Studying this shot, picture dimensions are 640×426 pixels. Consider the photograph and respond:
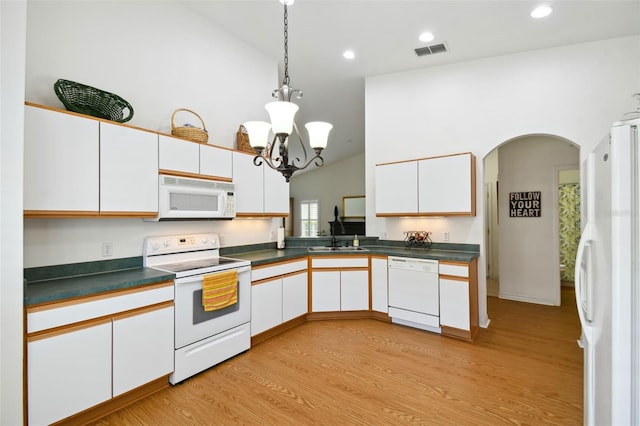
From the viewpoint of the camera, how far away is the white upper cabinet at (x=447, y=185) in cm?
342

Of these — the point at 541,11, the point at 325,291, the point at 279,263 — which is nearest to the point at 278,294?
the point at 279,263

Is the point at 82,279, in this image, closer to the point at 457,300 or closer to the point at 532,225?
the point at 457,300

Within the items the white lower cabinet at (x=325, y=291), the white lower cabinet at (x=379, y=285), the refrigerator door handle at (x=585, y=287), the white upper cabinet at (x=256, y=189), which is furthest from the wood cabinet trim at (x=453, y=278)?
the white upper cabinet at (x=256, y=189)

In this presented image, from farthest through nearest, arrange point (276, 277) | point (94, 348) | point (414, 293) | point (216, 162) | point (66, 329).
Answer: point (414, 293) → point (276, 277) → point (216, 162) → point (94, 348) → point (66, 329)

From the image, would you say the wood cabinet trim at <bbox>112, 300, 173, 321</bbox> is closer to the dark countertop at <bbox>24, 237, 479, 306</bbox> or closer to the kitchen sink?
the dark countertop at <bbox>24, 237, 479, 306</bbox>

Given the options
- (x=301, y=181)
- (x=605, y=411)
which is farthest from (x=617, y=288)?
(x=301, y=181)

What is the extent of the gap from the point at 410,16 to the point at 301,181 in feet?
25.1

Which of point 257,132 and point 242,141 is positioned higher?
point 242,141

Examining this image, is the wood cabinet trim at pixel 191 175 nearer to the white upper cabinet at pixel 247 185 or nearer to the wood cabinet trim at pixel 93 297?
the white upper cabinet at pixel 247 185

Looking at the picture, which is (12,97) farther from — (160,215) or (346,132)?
(346,132)

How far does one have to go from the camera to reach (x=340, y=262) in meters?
→ 3.73

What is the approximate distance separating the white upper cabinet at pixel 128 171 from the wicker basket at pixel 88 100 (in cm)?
17

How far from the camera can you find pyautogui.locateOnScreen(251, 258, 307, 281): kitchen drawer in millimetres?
3061

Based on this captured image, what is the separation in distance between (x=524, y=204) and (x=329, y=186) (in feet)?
19.5
